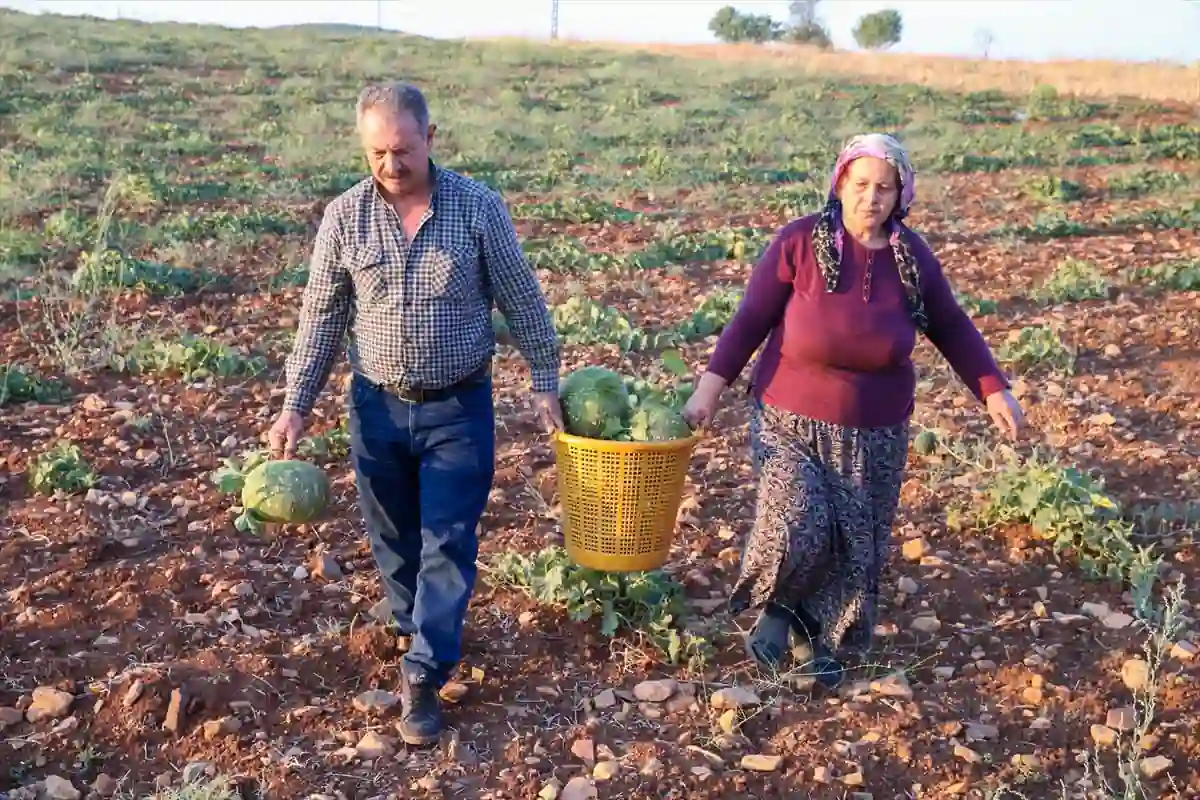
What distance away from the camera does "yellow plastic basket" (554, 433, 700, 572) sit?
11.0 feet

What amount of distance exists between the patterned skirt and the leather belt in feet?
2.82

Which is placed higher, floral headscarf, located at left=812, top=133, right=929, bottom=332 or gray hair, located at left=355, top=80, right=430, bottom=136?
gray hair, located at left=355, top=80, right=430, bottom=136

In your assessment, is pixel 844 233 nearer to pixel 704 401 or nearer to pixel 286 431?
pixel 704 401

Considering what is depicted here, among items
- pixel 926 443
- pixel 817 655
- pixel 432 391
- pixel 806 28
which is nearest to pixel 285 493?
pixel 432 391

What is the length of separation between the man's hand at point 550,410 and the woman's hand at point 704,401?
37 cm

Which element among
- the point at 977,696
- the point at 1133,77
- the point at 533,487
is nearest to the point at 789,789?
the point at 977,696

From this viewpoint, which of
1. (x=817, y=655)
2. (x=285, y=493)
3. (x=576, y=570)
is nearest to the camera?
(x=817, y=655)

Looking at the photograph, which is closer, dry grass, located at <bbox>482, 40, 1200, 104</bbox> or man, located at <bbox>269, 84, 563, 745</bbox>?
man, located at <bbox>269, 84, 563, 745</bbox>

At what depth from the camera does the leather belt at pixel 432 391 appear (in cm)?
319

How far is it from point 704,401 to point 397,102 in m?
1.21

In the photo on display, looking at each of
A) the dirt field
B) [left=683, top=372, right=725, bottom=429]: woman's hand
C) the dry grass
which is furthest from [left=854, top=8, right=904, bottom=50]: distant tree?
Answer: [left=683, top=372, right=725, bottom=429]: woman's hand

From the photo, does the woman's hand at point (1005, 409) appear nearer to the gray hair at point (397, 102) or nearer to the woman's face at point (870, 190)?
the woman's face at point (870, 190)

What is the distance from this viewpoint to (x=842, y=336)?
126 inches

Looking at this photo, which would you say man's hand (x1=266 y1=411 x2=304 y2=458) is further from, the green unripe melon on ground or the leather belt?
the green unripe melon on ground
